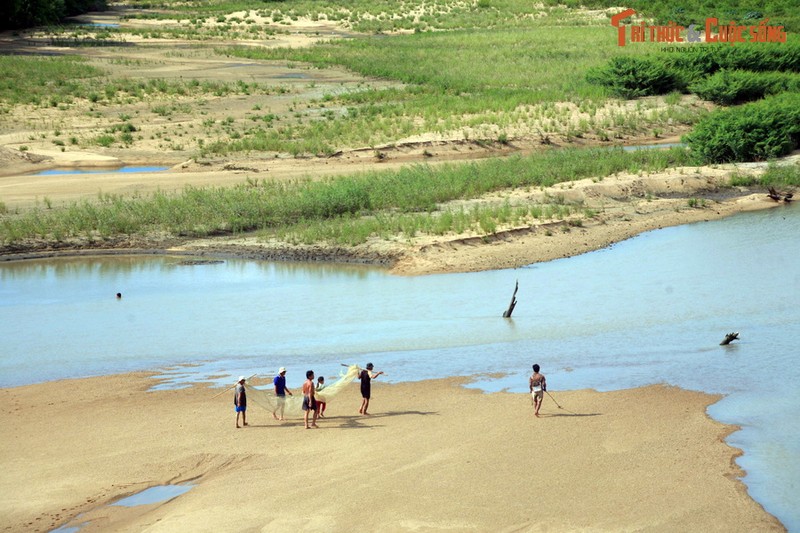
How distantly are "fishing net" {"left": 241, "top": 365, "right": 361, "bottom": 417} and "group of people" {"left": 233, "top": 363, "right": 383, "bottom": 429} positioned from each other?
0.06m

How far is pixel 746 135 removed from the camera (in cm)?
4566

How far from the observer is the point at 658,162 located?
44.1 metres

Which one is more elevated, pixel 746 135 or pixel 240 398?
pixel 746 135

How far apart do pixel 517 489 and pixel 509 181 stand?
1002 inches

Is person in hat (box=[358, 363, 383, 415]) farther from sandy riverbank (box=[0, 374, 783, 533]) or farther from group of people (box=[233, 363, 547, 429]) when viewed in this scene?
sandy riverbank (box=[0, 374, 783, 533])

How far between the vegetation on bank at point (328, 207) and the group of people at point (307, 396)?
48.7 ft

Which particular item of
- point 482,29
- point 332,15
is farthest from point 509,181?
point 332,15

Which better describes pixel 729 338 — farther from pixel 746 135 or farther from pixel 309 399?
pixel 746 135

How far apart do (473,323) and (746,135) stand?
22943 mm

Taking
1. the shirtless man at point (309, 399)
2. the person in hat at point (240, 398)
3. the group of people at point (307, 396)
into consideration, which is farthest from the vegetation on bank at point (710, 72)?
the person in hat at point (240, 398)

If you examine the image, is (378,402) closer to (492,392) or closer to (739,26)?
(492,392)

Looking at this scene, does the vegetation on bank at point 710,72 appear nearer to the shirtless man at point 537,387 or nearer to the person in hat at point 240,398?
the shirtless man at point 537,387

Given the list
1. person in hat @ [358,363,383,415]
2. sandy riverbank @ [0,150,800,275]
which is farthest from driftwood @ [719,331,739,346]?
sandy riverbank @ [0,150,800,275]

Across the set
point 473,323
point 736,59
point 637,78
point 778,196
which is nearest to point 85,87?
point 637,78
